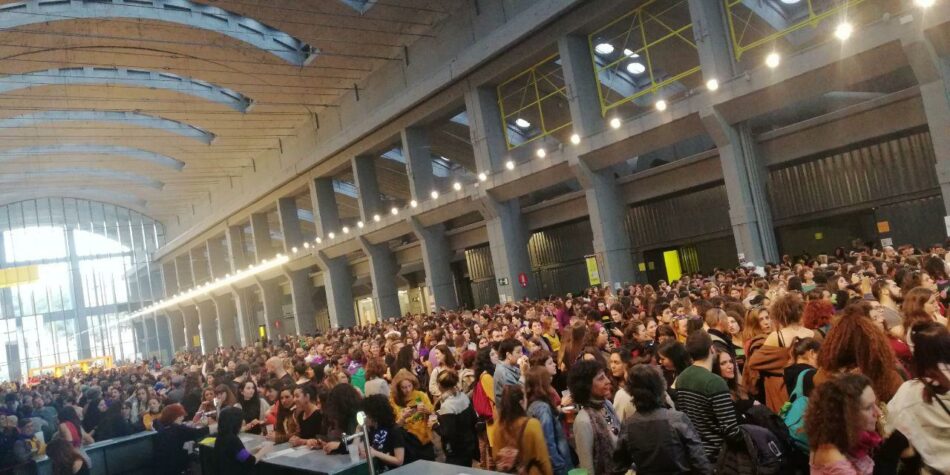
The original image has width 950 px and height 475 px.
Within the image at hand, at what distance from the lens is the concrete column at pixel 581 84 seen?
18266 mm

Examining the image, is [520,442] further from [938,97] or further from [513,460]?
[938,97]

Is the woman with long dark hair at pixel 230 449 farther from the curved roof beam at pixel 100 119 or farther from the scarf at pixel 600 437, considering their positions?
the curved roof beam at pixel 100 119

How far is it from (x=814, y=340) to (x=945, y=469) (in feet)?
5.03

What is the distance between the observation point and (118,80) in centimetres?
2377

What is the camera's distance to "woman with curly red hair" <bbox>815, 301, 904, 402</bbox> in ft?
11.4

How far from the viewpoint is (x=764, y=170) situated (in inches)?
703

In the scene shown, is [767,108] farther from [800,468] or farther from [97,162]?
[97,162]

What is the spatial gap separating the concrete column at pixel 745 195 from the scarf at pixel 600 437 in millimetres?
12974

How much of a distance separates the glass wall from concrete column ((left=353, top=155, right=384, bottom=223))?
27.1 metres

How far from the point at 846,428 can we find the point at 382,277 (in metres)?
26.8

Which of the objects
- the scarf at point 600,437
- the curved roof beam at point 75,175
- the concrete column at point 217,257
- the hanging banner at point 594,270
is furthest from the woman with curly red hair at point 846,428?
the concrete column at point 217,257

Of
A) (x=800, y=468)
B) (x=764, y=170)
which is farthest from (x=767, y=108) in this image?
(x=800, y=468)

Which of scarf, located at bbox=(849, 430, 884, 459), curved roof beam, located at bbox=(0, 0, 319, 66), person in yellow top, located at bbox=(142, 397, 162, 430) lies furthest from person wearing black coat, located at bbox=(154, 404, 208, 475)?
curved roof beam, located at bbox=(0, 0, 319, 66)

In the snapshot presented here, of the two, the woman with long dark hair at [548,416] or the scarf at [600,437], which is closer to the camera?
the scarf at [600,437]
